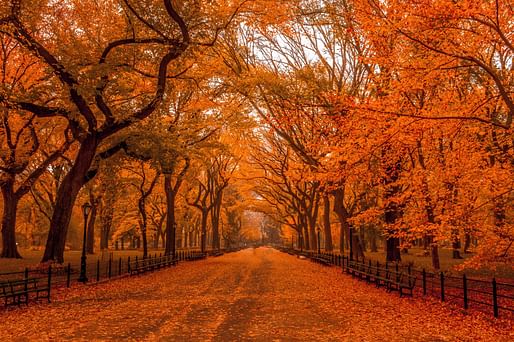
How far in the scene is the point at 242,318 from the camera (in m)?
10.9

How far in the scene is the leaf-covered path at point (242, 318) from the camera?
364 inches

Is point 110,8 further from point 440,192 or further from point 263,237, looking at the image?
point 263,237

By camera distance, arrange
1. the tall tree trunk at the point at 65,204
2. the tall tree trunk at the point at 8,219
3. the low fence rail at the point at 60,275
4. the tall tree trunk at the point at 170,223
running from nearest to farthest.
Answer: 1. the low fence rail at the point at 60,275
2. the tall tree trunk at the point at 65,204
3. the tall tree trunk at the point at 8,219
4. the tall tree trunk at the point at 170,223

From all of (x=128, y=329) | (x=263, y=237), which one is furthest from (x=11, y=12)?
(x=263, y=237)

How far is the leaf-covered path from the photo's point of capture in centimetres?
924

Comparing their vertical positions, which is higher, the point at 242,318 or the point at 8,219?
the point at 8,219

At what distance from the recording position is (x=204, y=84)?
1158 inches

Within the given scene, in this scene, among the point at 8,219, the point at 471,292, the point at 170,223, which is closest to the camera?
the point at 471,292

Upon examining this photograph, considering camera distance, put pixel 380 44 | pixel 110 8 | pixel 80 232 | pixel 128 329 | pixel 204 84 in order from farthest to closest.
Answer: pixel 80 232, pixel 204 84, pixel 110 8, pixel 380 44, pixel 128 329

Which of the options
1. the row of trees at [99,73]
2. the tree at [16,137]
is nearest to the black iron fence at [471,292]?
the row of trees at [99,73]

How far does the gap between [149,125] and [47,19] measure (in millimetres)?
7320

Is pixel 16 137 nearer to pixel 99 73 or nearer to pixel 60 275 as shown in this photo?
pixel 60 275

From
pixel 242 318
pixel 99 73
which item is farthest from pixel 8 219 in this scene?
pixel 242 318

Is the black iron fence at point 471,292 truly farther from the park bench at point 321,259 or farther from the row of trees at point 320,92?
the park bench at point 321,259
